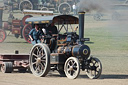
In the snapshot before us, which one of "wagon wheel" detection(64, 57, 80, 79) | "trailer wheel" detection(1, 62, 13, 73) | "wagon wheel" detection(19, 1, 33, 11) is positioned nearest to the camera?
"wagon wheel" detection(64, 57, 80, 79)

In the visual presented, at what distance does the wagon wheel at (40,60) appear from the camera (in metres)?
10.3

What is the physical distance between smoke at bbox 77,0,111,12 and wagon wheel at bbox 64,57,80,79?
1736mm

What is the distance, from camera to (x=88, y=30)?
2803cm

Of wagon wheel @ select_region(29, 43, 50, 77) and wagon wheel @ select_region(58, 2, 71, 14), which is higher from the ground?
wagon wheel @ select_region(58, 2, 71, 14)

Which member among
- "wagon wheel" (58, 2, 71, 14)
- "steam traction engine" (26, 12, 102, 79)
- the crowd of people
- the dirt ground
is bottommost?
the dirt ground

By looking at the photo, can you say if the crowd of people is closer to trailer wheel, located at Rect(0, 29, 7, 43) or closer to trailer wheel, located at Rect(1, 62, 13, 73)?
trailer wheel, located at Rect(1, 62, 13, 73)

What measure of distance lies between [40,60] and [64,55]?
672 millimetres

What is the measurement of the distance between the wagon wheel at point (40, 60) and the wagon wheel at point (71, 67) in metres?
0.50

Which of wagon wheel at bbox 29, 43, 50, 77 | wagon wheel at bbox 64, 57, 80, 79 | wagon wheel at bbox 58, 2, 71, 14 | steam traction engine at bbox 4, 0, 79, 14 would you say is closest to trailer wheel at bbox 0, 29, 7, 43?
wagon wheel at bbox 29, 43, 50, 77

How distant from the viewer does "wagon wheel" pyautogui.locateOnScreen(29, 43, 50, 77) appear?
33.8 feet

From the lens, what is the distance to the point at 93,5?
1175 centimetres

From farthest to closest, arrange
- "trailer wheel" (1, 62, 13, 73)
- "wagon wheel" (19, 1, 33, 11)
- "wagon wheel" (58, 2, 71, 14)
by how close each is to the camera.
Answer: "wagon wheel" (58, 2, 71, 14) < "wagon wheel" (19, 1, 33, 11) < "trailer wheel" (1, 62, 13, 73)

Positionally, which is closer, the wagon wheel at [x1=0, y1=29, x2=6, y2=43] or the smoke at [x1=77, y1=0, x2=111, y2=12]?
the smoke at [x1=77, y1=0, x2=111, y2=12]

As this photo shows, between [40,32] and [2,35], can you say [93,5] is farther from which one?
[2,35]
